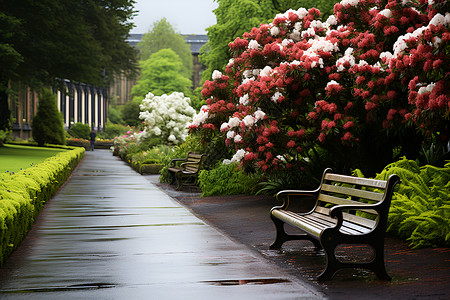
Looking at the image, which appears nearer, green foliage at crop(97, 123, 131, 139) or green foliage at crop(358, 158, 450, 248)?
green foliage at crop(358, 158, 450, 248)

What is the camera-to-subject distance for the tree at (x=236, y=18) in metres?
32.3

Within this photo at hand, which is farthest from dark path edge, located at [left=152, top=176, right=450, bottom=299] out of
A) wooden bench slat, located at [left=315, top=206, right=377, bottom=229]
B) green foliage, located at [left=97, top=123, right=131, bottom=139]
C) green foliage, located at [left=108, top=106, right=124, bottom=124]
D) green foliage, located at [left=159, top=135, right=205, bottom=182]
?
green foliage, located at [left=108, top=106, right=124, bottom=124]

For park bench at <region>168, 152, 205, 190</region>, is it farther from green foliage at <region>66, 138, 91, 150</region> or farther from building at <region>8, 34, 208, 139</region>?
green foliage at <region>66, 138, 91, 150</region>

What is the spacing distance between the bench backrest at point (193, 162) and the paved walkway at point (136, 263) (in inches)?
239

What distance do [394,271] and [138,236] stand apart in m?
3.74

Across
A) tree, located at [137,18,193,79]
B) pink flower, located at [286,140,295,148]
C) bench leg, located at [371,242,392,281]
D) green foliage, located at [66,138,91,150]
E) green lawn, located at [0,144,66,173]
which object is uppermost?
tree, located at [137,18,193,79]

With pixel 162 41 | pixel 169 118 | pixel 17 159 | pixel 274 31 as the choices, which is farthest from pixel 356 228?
pixel 162 41

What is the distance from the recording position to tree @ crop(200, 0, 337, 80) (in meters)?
32.3

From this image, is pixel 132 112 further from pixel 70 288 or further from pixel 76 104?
pixel 70 288

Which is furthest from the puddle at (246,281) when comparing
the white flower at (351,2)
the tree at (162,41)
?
the tree at (162,41)

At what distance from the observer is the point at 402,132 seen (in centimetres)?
1126

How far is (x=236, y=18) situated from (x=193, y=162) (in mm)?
17528

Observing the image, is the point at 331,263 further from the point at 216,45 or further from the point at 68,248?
the point at 216,45

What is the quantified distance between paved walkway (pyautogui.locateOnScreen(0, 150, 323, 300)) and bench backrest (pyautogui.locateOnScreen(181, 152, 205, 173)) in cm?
607
